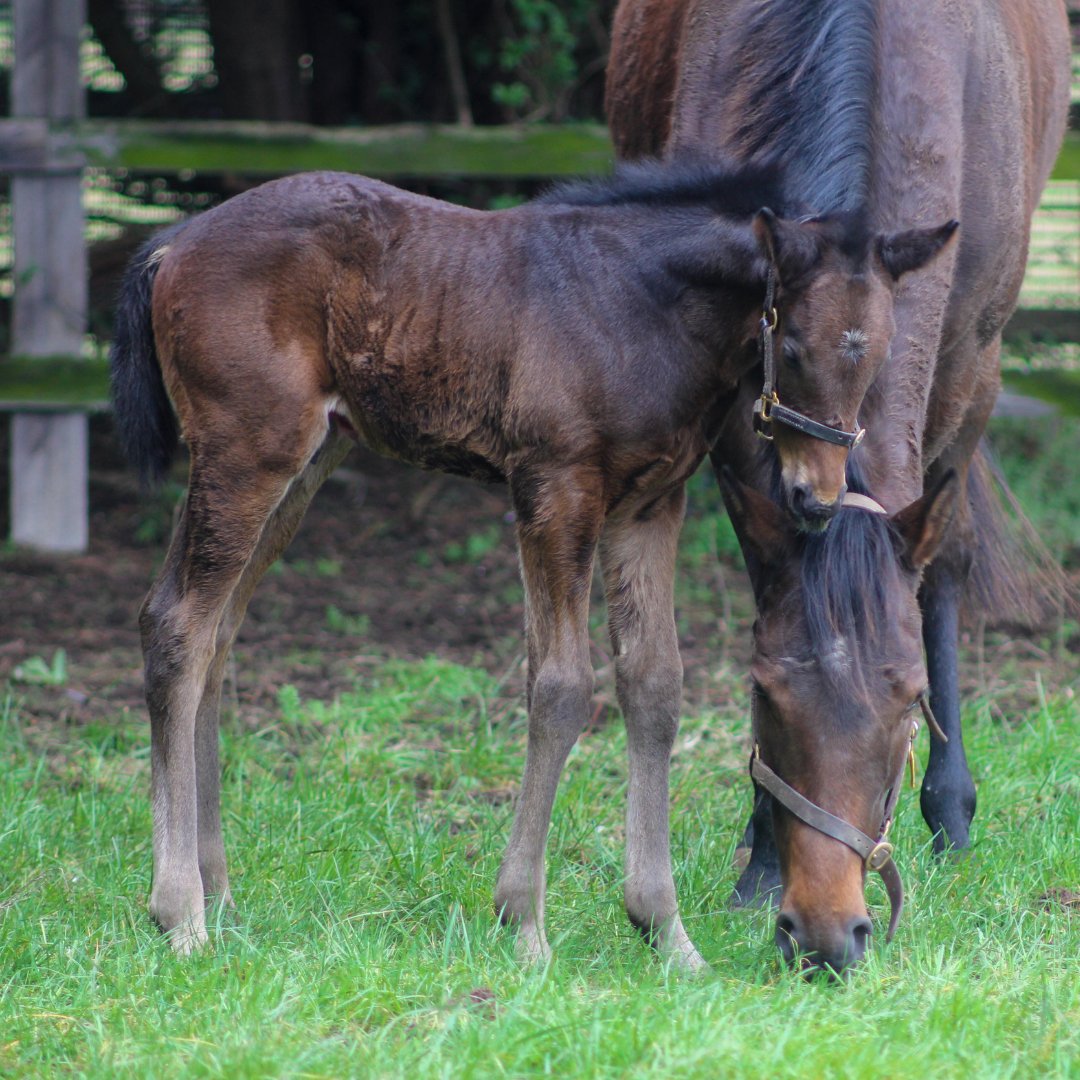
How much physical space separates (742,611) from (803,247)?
11.0ft

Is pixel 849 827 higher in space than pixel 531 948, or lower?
higher

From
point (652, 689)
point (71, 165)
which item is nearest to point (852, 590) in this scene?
point (652, 689)

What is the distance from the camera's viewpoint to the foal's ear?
2.81m

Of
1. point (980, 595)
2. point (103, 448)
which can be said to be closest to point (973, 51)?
point (980, 595)

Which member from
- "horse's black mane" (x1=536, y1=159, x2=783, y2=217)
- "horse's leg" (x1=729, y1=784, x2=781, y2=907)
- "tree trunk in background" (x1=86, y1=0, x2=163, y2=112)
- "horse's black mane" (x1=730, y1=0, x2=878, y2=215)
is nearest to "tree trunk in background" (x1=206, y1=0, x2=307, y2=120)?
"tree trunk in background" (x1=86, y1=0, x2=163, y2=112)

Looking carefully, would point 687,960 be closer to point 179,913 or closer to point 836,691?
point 836,691

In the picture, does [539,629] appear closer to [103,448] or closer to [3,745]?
[3,745]

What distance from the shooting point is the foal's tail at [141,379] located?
322cm

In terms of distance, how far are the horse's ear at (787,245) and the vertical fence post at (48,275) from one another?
437 cm

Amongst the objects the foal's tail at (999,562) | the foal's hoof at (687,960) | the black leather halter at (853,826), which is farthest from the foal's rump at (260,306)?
the foal's tail at (999,562)

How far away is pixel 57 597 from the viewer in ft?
19.2

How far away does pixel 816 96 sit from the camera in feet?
10.7

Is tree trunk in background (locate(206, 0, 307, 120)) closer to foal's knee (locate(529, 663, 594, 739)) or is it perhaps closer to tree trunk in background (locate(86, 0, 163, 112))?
tree trunk in background (locate(86, 0, 163, 112))

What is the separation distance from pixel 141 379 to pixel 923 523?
176cm
